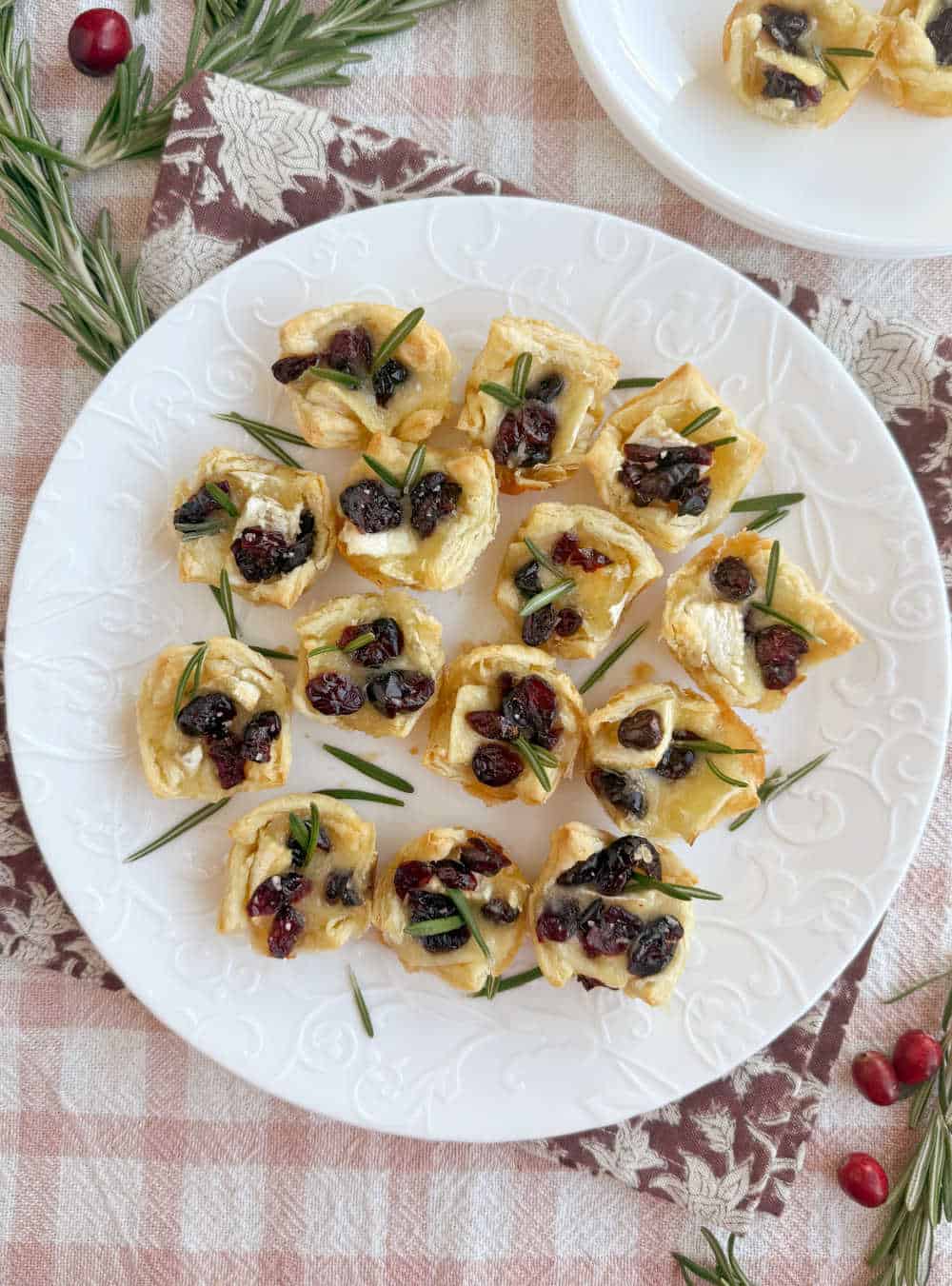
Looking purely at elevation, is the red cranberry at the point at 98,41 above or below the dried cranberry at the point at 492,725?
above

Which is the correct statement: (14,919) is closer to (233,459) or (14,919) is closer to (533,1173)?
(233,459)

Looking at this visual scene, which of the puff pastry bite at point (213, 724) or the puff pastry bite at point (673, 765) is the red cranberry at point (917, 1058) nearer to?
the puff pastry bite at point (673, 765)

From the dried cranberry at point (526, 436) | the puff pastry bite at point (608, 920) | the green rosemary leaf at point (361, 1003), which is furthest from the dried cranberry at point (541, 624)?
the green rosemary leaf at point (361, 1003)

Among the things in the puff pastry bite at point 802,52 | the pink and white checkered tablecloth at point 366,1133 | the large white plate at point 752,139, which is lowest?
the pink and white checkered tablecloth at point 366,1133

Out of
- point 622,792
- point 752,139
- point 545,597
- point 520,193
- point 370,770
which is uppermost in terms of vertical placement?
point 752,139

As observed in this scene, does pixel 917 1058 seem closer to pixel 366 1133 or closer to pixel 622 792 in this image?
pixel 622 792

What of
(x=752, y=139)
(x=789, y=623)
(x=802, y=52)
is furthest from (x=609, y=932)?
(x=802, y=52)

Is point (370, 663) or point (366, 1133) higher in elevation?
point (370, 663)
